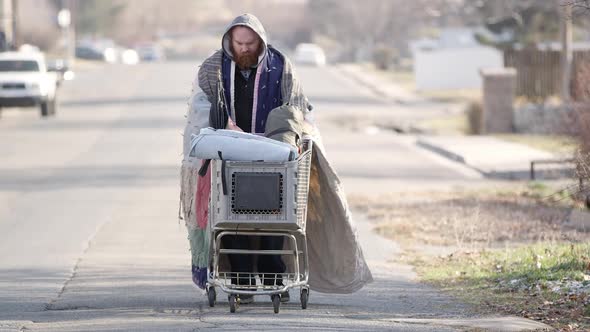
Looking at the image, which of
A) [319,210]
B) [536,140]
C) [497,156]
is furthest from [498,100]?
[319,210]

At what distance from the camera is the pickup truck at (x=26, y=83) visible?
3550 centimetres

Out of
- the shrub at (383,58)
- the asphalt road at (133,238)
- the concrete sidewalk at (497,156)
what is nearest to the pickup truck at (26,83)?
the asphalt road at (133,238)

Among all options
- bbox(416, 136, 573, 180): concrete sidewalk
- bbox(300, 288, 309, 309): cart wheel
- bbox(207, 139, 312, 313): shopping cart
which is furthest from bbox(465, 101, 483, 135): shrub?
bbox(207, 139, 312, 313): shopping cart

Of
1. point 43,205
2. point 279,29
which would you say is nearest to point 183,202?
point 43,205

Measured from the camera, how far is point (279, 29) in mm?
138500

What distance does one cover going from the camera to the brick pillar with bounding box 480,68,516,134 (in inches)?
1217

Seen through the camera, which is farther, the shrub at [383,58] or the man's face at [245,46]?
the shrub at [383,58]

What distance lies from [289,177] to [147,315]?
1.38 metres

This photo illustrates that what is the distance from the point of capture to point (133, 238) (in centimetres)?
1411

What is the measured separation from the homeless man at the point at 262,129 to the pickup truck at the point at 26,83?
89.8 ft

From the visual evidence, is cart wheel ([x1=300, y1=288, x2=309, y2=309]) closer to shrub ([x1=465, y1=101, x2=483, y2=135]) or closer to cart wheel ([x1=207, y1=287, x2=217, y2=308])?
cart wheel ([x1=207, y1=287, x2=217, y2=308])

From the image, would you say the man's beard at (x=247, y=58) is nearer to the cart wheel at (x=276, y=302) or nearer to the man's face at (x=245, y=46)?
the man's face at (x=245, y=46)

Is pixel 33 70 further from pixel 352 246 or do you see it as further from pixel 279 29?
pixel 279 29

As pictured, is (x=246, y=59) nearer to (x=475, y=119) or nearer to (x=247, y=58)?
(x=247, y=58)
